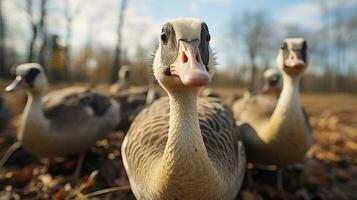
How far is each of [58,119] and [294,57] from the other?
131 inches

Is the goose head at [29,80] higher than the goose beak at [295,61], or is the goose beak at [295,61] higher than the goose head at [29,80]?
the goose beak at [295,61]

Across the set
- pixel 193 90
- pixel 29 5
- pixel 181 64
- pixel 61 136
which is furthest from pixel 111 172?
pixel 29 5

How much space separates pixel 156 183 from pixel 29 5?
24.2m

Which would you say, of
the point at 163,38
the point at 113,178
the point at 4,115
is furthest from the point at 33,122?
the point at 4,115

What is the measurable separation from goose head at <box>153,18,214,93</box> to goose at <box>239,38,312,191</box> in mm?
1791

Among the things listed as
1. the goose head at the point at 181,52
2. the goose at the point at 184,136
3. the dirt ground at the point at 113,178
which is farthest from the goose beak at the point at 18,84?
the goose head at the point at 181,52

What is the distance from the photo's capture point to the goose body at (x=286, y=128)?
360 centimetres

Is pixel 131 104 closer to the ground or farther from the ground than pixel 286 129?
closer to the ground

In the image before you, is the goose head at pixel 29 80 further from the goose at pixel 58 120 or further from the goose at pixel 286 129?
the goose at pixel 286 129

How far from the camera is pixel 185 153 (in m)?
2.09

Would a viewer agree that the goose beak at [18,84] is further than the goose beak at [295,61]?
Yes

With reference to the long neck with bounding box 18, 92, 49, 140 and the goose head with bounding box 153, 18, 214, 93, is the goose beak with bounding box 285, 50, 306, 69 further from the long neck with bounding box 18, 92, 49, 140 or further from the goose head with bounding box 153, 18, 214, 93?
the long neck with bounding box 18, 92, 49, 140

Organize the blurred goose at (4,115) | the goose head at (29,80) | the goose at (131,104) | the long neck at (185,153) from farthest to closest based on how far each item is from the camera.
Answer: the blurred goose at (4,115) < the goose at (131,104) < the goose head at (29,80) < the long neck at (185,153)

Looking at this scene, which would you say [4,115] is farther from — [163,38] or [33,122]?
[163,38]
